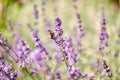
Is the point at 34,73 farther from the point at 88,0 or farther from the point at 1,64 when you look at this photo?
the point at 88,0

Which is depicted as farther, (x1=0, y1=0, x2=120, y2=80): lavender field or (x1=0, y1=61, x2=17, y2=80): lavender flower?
(x1=0, y1=0, x2=120, y2=80): lavender field

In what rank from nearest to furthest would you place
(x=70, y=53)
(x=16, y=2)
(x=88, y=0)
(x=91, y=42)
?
(x=70, y=53), (x=91, y=42), (x=88, y=0), (x=16, y=2)

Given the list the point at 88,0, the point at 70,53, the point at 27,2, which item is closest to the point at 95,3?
the point at 88,0

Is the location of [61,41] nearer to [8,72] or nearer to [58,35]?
[58,35]

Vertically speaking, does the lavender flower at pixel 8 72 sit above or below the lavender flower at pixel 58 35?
below

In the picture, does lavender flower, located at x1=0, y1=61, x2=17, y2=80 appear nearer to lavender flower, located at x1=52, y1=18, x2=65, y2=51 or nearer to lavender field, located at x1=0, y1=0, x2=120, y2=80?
lavender field, located at x1=0, y1=0, x2=120, y2=80

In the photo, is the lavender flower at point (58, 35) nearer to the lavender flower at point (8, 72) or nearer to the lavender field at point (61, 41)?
the lavender field at point (61, 41)

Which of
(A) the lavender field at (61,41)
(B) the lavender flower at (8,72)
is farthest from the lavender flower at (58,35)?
(B) the lavender flower at (8,72)

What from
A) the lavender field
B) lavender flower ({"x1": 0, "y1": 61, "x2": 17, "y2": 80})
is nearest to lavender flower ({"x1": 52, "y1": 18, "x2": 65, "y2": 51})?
the lavender field

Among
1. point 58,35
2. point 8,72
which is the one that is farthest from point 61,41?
point 8,72
